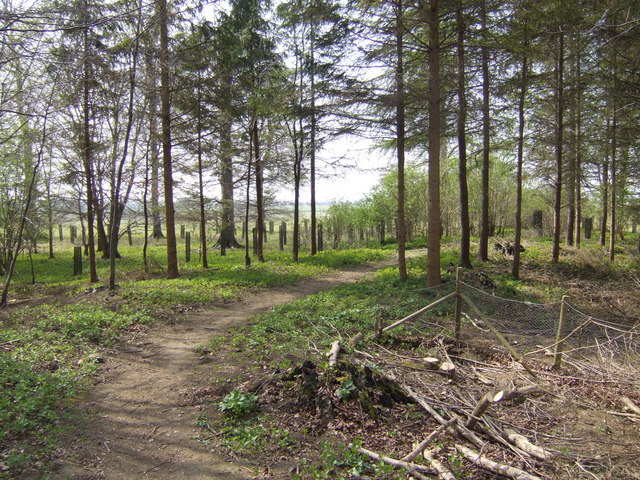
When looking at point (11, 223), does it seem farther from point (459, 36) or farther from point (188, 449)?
point (459, 36)

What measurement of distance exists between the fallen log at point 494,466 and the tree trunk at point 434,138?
6.40m

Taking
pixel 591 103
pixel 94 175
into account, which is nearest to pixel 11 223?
pixel 94 175

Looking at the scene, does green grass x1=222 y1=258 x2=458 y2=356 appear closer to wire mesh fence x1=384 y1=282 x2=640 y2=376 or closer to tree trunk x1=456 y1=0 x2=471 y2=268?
wire mesh fence x1=384 y1=282 x2=640 y2=376

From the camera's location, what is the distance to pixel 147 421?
13.1 ft

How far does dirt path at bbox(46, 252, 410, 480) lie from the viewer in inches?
127

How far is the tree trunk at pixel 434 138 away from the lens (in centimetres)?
873

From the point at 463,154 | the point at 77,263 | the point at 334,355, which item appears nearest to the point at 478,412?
the point at 334,355

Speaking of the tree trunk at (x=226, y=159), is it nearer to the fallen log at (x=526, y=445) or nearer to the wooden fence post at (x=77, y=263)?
the wooden fence post at (x=77, y=263)

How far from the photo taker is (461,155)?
1234 cm

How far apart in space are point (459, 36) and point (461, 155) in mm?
3523

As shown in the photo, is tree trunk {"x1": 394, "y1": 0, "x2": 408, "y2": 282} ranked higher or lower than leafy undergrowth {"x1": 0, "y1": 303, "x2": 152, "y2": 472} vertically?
higher

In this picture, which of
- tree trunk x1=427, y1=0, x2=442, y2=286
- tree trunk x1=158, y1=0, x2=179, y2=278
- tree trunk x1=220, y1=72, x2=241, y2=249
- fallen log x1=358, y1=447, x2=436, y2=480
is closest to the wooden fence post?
tree trunk x1=158, y1=0, x2=179, y2=278

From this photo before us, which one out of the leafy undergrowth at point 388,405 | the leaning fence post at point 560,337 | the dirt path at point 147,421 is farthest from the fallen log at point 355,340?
the leaning fence post at point 560,337

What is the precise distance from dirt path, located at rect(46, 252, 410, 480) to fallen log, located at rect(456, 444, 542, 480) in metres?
1.91
